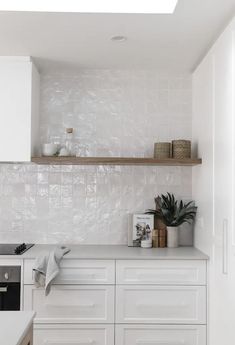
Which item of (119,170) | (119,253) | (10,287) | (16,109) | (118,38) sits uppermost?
(118,38)

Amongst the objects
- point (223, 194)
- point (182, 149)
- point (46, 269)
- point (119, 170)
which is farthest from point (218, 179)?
point (46, 269)

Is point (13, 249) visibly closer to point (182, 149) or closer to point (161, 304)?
point (161, 304)

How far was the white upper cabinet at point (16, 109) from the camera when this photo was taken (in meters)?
3.29

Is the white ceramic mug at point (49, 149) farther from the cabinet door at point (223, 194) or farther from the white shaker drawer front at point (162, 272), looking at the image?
the cabinet door at point (223, 194)

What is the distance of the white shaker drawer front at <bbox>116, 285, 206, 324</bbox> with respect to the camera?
307 centimetres

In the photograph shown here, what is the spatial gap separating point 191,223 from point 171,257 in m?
0.64

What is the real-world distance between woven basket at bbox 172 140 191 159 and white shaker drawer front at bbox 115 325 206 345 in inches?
50.4

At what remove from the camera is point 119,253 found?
10.6 ft

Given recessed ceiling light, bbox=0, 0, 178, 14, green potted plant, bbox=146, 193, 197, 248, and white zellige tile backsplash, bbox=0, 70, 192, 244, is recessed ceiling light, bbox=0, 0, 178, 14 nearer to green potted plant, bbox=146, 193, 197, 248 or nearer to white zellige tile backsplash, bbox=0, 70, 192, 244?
white zellige tile backsplash, bbox=0, 70, 192, 244

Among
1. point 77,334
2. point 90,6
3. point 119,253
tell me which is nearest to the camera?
point 90,6

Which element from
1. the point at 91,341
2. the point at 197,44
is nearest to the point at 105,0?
the point at 197,44

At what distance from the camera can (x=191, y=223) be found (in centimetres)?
366

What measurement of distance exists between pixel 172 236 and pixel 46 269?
1.10 metres

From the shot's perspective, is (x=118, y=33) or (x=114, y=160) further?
(x=114, y=160)
